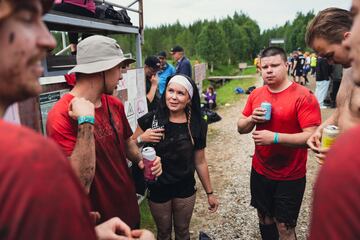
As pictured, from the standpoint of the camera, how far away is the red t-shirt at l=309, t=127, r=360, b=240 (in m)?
0.71

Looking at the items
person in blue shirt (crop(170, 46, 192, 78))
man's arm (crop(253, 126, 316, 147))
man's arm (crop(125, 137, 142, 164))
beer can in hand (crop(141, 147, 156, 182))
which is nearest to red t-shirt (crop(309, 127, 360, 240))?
beer can in hand (crop(141, 147, 156, 182))

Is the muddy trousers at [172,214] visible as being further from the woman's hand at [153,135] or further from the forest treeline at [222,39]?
the forest treeline at [222,39]

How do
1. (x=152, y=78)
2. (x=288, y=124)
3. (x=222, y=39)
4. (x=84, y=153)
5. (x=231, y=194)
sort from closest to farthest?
(x=84, y=153), (x=288, y=124), (x=231, y=194), (x=152, y=78), (x=222, y=39)

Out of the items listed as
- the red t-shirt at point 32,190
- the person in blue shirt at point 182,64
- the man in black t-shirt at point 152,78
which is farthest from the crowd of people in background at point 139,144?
the person in blue shirt at point 182,64

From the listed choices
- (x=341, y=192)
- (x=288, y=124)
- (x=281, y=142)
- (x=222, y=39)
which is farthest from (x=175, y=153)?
(x=222, y=39)

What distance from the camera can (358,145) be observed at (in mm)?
731

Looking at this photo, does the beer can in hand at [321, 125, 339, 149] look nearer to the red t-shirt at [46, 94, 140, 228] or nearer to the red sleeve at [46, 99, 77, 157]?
the red t-shirt at [46, 94, 140, 228]

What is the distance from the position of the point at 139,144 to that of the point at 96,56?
3.61 feet

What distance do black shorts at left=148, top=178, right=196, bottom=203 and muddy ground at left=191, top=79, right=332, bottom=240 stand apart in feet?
4.66

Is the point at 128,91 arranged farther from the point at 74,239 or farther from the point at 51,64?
the point at 74,239

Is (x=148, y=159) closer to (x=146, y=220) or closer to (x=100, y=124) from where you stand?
(x=100, y=124)

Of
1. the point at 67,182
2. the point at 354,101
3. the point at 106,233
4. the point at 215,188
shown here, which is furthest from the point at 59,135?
the point at 215,188

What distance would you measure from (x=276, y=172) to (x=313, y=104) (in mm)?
785

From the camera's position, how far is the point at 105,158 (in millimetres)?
2258
